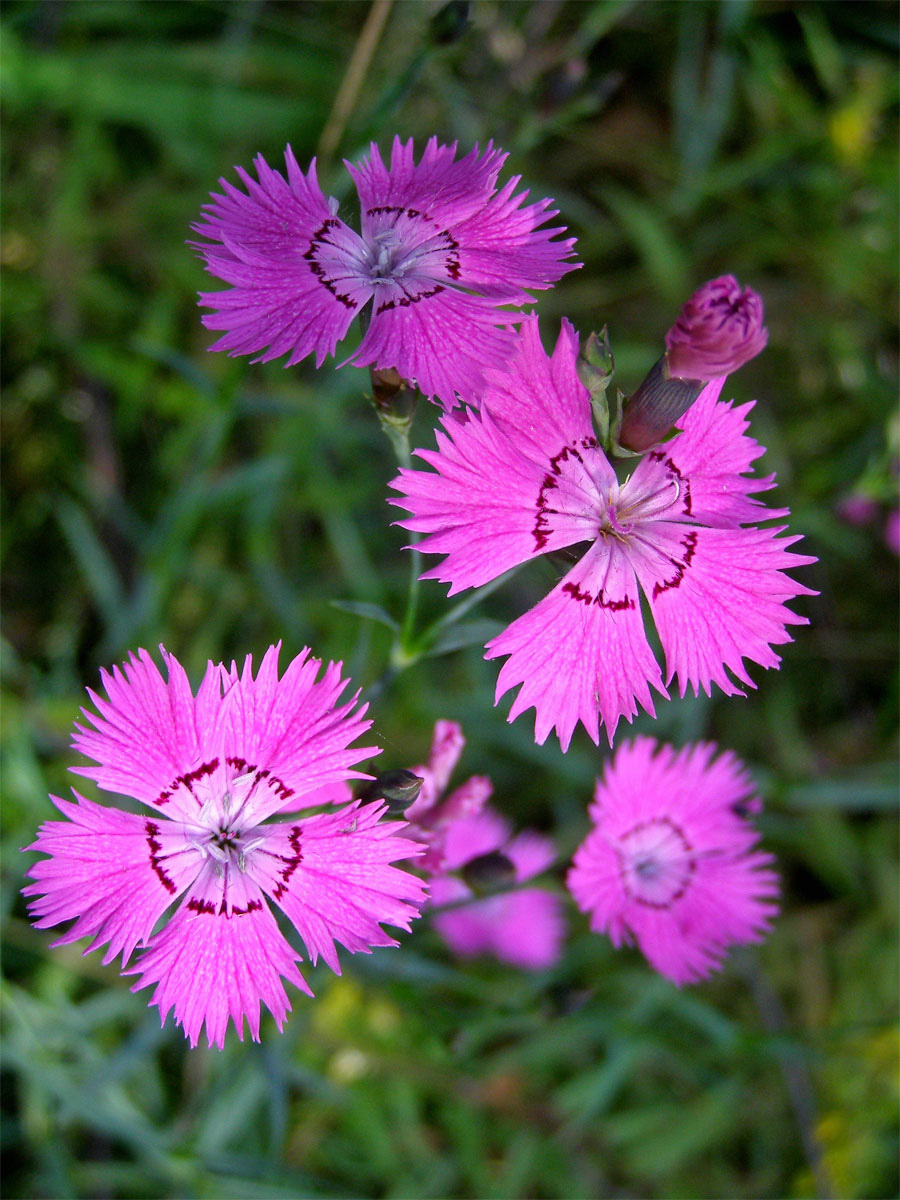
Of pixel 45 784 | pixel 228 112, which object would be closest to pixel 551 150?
pixel 228 112

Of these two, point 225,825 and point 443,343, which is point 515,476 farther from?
point 225,825

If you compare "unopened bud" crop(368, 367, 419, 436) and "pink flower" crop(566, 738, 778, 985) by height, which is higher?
"unopened bud" crop(368, 367, 419, 436)

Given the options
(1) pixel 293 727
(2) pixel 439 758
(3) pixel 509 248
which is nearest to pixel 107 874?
(1) pixel 293 727

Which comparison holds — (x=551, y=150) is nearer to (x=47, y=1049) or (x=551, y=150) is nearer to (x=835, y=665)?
(x=835, y=665)

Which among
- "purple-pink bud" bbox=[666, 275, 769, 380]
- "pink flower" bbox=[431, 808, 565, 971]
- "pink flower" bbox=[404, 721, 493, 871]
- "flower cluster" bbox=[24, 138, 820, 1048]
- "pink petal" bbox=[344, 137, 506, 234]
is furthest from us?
"pink flower" bbox=[431, 808, 565, 971]

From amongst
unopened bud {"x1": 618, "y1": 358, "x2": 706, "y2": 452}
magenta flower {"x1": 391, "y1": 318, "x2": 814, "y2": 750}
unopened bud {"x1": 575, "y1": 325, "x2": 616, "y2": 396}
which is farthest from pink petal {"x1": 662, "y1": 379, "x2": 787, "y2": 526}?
unopened bud {"x1": 575, "y1": 325, "x2": 616, "y2": 396}

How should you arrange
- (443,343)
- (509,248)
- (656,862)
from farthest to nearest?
1. (656,862)
2. (509,248)
3. (443,343)

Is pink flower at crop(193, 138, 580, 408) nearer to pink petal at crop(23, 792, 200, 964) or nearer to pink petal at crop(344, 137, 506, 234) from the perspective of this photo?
pink petal at crop(344, 137, 506, 234)
